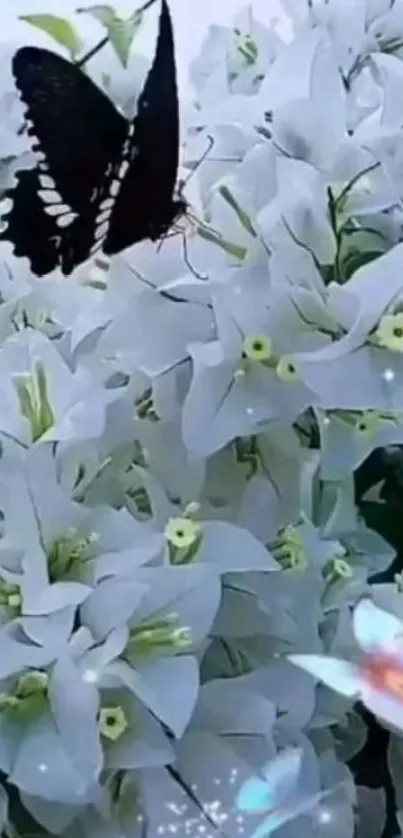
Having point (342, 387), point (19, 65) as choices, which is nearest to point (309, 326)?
point (342, 387)

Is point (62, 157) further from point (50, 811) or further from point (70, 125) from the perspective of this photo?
point (50, 811)

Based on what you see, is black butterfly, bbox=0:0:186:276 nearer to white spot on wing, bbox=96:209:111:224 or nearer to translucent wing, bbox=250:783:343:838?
white spot on wing, bbox=96:209:111:224

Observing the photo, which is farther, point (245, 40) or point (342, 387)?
point (245, 40)

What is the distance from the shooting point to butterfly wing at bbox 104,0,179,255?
367 mm

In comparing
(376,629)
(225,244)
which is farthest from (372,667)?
(225,244)

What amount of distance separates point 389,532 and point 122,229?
4.3 inches

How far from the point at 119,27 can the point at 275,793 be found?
22cm

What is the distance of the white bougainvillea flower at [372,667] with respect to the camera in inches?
13.2

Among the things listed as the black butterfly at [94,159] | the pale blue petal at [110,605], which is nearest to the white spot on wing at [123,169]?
the black butterfly at [94,159]

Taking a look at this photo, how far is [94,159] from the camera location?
367mm

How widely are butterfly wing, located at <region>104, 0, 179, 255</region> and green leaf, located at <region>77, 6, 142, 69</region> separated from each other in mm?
32

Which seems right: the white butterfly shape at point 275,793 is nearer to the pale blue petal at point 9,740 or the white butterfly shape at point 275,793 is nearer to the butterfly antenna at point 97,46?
the pale blue petal at point 9,740

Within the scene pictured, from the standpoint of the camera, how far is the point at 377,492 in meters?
0.37

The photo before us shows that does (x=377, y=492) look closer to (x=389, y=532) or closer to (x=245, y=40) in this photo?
(x=389, y=532)
